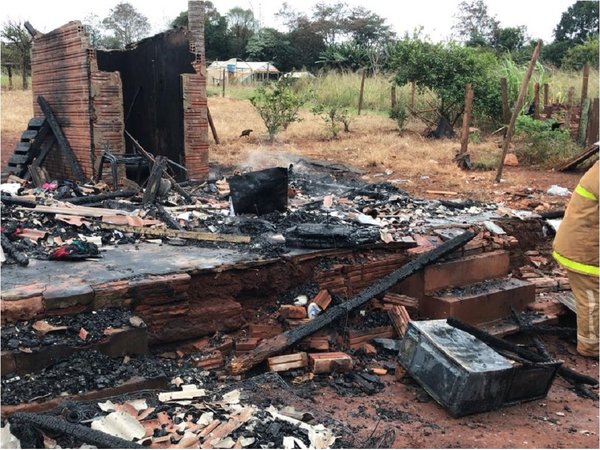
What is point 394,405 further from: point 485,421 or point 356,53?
point 356,53

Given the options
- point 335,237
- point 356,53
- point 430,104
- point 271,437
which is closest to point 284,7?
point 356,53

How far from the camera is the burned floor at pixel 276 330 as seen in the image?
3.80 m

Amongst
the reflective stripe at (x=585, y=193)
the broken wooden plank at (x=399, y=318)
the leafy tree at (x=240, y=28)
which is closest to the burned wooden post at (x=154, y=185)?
the broken wooden plank at (x=399, y=318)

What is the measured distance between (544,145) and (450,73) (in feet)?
15.2

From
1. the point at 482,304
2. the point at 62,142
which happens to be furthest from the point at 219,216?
the point at 62,142

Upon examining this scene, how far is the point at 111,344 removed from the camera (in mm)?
4191

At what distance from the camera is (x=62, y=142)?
1009 centimetres

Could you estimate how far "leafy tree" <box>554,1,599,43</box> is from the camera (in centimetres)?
3725

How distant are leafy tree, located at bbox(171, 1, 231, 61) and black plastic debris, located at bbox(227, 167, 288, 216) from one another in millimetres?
34637

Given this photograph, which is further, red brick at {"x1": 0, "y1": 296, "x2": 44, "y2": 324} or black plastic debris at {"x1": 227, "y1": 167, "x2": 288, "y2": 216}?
black plastic debris at {"x1": 227, "y1": 167, "x2": 288, "y2": 216}

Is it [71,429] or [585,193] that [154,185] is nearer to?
[71,429]

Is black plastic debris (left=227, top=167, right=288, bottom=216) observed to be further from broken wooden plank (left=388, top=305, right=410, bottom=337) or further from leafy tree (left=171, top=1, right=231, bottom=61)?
leafy tree (left=171, top=1, right=231, bottom=61)

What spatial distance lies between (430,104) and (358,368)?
49.5 feet

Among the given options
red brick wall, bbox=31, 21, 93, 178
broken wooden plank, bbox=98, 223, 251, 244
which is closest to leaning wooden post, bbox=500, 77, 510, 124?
red brick wall, bbox=31, 21, 93, 178
